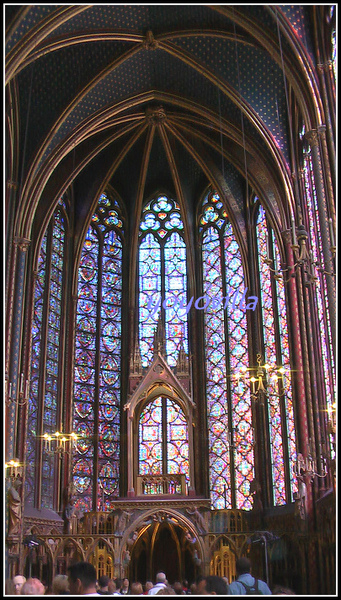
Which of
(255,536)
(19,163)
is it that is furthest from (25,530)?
(19,163)

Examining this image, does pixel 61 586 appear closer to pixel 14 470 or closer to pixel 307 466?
pixel 307 466

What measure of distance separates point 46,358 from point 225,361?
18.9 feet

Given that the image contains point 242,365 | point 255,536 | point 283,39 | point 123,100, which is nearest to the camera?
point 283,39

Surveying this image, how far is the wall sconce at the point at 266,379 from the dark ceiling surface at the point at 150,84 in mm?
4993

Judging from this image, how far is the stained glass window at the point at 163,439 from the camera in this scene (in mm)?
21422

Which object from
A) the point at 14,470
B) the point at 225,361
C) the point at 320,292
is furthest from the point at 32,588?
the point at 225,361

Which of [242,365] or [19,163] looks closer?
[19,163]

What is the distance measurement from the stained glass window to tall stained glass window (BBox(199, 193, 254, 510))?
90 centimetres

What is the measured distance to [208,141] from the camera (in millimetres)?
22406

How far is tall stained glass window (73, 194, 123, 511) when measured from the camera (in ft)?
69.9

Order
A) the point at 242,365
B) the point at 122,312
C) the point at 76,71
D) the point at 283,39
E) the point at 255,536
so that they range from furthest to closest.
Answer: the point at 122,312, the point at 242,365, the point at 76,71, the point at 255,536, the point at 283,39

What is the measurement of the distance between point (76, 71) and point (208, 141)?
5081 millimetres

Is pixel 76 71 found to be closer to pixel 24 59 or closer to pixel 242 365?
pixel 24 59

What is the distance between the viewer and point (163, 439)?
71.6ft
